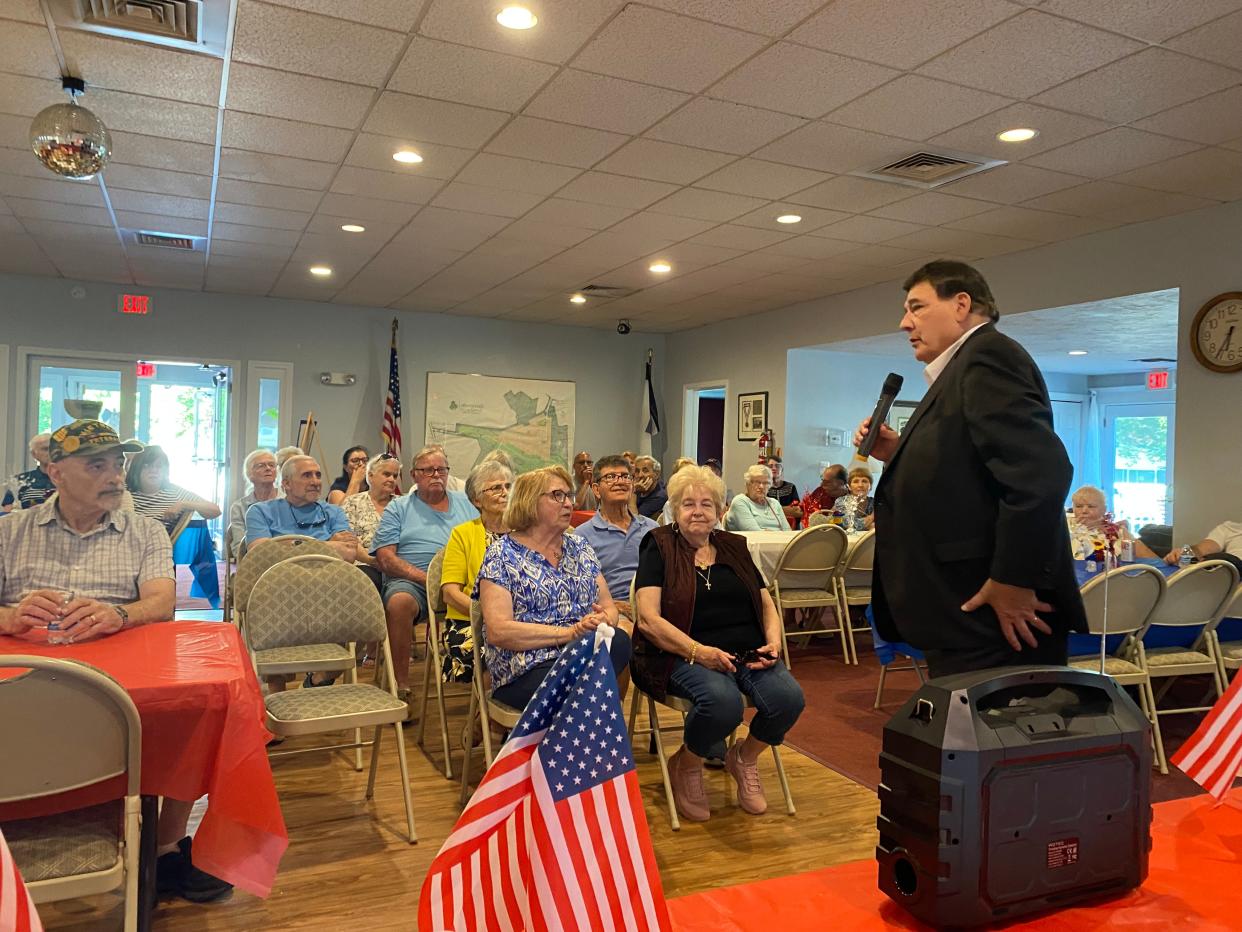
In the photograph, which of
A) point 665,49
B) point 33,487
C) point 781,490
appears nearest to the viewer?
point 665,49

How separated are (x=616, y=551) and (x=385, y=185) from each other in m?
2.65

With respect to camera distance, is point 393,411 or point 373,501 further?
point 393,411

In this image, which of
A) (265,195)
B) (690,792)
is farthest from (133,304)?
(690,792)

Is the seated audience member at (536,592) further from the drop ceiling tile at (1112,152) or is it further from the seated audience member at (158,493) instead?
the seated audience member at (158,493)

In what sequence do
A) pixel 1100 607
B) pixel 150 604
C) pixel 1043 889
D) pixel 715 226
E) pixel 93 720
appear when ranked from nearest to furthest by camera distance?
pixel 1043 889 < pixel 93 720 < pixel 150 604 < pixel 1100 607 < pixel 715 226

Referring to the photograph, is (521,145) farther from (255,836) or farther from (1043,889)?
(1043,889)

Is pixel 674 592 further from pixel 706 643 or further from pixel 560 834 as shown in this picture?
pixel 560 834

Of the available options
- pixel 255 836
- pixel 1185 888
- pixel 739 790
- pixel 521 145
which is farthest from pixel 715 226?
pixel 1185 888

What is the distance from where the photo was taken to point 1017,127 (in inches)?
161

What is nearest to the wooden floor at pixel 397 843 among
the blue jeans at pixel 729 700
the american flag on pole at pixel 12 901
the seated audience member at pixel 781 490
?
the blue jeans at pixel 729 700

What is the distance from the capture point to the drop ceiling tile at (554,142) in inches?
168

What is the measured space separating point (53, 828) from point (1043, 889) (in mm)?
1885

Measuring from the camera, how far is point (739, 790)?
3328mm

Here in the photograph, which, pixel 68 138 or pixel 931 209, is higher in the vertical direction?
pixel 931 209
